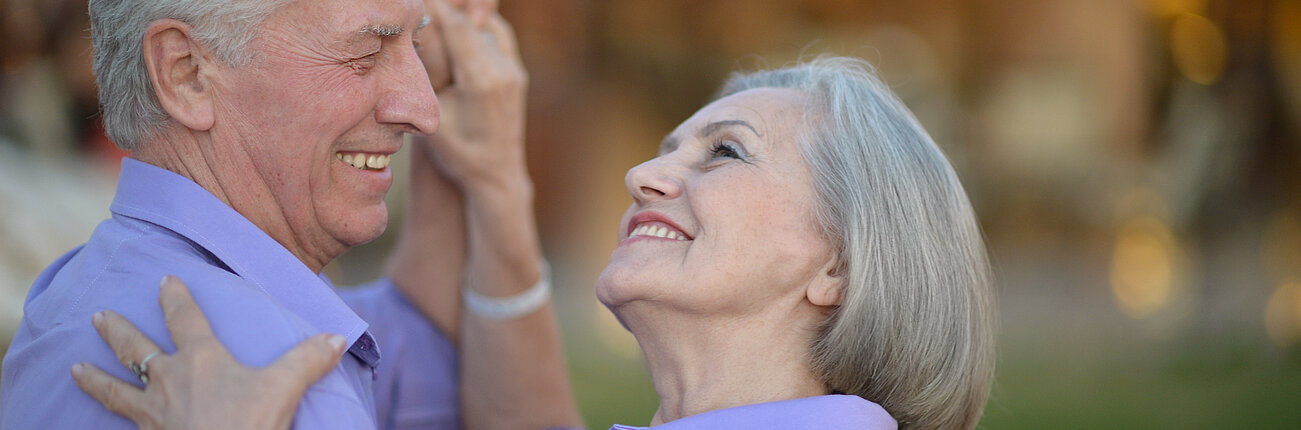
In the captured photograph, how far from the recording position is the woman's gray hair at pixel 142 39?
1870mm

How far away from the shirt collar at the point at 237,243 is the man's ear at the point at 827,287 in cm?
93

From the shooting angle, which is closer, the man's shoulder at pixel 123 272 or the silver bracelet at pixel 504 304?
the man's shoulder at pixel 123 272

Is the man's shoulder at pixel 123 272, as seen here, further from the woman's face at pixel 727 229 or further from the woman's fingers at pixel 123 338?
the woman's face at pixel 727 229

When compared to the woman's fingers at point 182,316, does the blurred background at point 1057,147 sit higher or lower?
lower

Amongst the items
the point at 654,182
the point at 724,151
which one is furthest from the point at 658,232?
the point at 724,151

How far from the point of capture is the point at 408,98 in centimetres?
215

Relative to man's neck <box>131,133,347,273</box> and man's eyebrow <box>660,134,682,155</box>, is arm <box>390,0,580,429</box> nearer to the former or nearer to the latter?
man's eyebrow <box>660,134,682,155</box>

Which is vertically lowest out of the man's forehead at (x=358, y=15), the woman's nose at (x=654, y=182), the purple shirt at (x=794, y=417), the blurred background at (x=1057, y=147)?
the blurred background at (x=1057, y=147)

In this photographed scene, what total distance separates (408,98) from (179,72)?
442mm

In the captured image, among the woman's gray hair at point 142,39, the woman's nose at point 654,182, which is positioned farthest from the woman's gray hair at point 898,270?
the woman's gray hair at point 142,39

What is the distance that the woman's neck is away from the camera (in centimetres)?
219

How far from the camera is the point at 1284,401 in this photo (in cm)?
636

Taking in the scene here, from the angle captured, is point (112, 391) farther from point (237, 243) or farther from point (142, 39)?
point (142, 39)

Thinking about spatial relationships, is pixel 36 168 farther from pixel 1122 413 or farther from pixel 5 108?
pixel 1122 413
